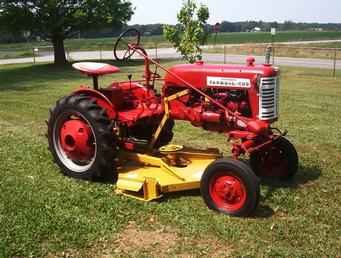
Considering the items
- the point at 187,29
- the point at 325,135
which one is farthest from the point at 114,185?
the point at 187,29

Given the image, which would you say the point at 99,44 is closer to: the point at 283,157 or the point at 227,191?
the point at 283,157

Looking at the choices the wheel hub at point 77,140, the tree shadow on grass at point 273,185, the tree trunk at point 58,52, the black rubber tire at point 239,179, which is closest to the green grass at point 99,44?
the tree trunk at point 58,52

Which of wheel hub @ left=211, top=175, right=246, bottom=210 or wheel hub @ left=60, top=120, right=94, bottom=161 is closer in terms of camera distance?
wheel hub @ left=211, top=175, right=246, bottom=210

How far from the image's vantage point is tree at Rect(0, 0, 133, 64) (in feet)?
83.9

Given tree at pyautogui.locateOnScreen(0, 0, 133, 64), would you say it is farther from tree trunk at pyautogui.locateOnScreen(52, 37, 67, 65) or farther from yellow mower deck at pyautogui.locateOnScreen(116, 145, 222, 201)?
yellow mower deck at pyautogui.locateOnScreen(116, 145, 222, 201)

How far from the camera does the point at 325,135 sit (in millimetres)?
8812

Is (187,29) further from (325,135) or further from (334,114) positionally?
(325,135)

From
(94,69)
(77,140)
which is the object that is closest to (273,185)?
(77,140)

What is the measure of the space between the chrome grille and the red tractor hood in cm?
8

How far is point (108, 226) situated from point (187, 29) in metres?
12.0

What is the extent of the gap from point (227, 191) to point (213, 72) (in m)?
1.39

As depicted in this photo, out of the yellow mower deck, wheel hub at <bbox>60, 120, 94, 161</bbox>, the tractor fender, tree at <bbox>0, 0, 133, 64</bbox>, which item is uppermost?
tree at <bbox>0, 0, 133, 64</bbox>

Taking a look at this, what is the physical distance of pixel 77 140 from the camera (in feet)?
20.2

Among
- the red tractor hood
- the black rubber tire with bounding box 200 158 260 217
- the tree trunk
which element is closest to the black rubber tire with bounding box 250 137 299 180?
the red tractor hood
